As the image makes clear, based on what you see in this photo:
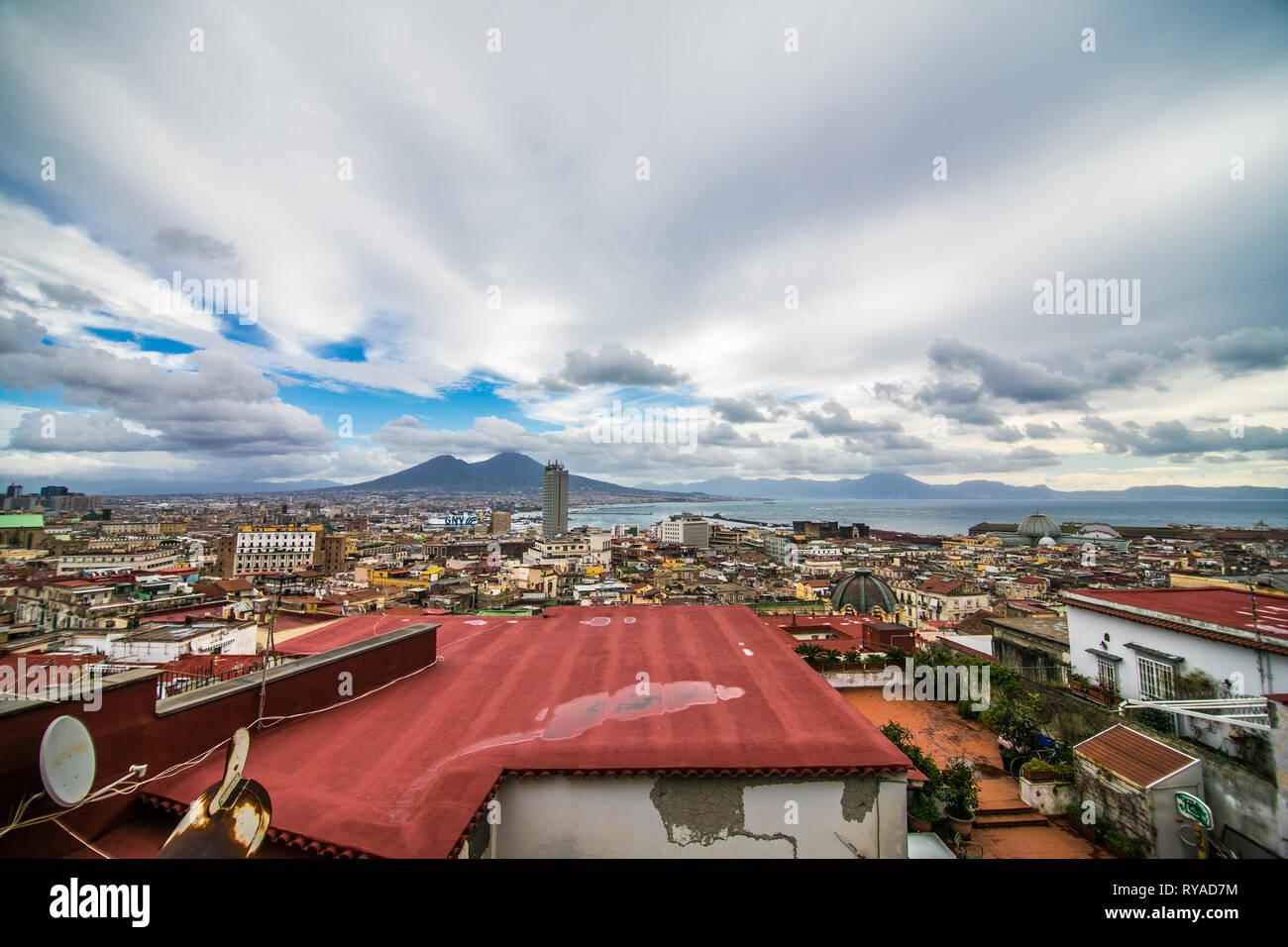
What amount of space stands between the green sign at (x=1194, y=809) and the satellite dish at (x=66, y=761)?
10483 millimetres

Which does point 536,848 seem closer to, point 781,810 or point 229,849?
point 781,810

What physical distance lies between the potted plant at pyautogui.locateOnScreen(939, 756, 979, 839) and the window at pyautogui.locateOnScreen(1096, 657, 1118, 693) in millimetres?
4337

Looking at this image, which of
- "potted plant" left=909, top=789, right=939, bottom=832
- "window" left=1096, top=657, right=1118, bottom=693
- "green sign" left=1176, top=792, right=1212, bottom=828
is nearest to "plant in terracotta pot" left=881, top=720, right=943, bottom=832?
"potted plant" left=909, top=789, right=939, bottom=832

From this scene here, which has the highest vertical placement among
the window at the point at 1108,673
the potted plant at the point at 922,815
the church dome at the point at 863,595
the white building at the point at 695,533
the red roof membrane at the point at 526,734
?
the red roof membrane at the point at 526,734

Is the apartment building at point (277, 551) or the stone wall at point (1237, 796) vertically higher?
the stone wall at point (1237, 796)

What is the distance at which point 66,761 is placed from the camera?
3004 mm

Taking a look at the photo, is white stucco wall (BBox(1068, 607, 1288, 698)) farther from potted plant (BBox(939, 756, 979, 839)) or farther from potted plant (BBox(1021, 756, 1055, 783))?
potted plant (BBox(939, 756, 979, 839))

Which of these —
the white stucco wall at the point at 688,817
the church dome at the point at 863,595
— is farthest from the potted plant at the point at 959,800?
the church dome at the point at 863,595

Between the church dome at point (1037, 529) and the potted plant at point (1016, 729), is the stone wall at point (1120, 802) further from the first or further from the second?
the church dome at point (1037, 529)

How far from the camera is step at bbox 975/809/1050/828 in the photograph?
7.21 meters

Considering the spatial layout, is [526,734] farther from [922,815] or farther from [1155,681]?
[1155,681]

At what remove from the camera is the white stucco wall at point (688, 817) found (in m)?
4.55

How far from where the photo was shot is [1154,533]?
80312 millimetres

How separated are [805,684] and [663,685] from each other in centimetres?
191
